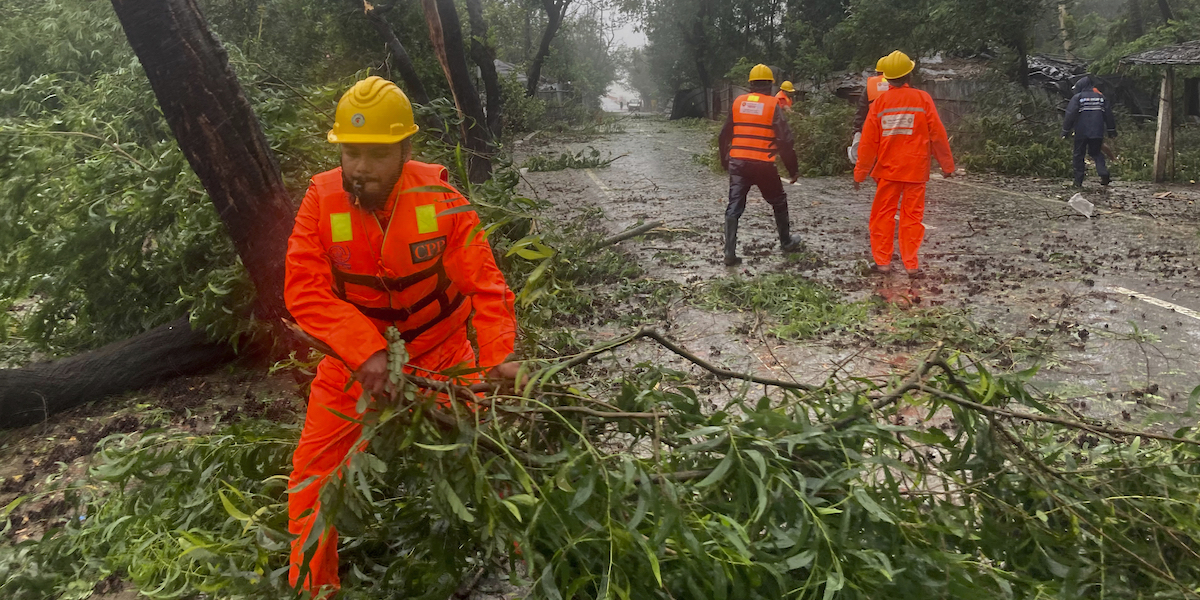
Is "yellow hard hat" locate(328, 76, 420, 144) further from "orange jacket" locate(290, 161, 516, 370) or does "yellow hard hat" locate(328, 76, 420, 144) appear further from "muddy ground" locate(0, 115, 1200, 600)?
"muddy ground" locate(0, 115, 1200, 600)

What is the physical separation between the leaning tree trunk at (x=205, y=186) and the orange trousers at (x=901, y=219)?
5422 millimetres

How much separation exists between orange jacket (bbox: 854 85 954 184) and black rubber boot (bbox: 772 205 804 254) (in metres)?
1.22

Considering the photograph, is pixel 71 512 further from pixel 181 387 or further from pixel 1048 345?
pixel 1048 345

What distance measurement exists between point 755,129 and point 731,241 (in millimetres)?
1202

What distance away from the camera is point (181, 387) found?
5.34m

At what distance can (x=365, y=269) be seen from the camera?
2.87 meters

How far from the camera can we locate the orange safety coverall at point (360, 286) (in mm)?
2668

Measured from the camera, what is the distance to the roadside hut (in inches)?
474

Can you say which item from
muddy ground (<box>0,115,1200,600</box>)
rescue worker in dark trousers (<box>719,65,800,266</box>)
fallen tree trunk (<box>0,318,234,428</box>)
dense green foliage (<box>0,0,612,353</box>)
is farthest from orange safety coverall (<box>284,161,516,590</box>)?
rescue worker in dark trousers (<box>719,65,800,266</box>)

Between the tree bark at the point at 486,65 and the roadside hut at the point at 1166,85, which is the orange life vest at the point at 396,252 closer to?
the tree bark at the point at 486,65

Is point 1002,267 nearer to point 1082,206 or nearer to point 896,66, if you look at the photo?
point 896,66

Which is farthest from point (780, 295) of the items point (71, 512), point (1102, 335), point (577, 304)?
point (71, 512)

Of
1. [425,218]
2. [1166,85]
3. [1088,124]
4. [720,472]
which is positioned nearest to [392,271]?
[425,218]

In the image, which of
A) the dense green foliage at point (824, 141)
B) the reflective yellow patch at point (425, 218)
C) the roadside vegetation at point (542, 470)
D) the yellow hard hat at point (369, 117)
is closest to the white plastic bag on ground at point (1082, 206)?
the dense green foliage at point (824, 141)
